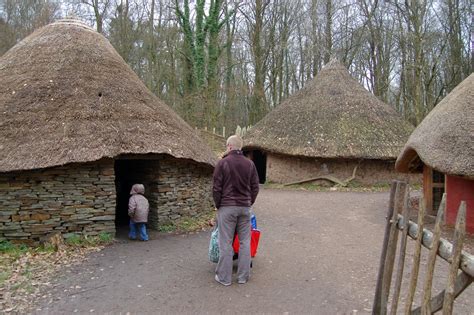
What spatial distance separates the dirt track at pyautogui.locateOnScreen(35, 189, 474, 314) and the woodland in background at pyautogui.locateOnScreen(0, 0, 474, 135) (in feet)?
47.9

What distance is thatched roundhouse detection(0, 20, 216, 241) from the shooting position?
24.6 feet

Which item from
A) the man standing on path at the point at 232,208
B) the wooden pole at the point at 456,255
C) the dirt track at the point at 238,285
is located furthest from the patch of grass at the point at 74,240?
the wooden pole at the point at 456,255

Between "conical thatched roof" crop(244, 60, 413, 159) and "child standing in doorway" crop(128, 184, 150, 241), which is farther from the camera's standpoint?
"conical thatched roof" crop(244, 60, 413, 159)

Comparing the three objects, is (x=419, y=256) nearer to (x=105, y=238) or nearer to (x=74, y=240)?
(x=105, y=238)

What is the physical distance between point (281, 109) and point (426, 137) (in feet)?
30.3

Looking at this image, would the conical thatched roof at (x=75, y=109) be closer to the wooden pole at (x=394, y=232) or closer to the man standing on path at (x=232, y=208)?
the man standing on path at (x=232, y=208)

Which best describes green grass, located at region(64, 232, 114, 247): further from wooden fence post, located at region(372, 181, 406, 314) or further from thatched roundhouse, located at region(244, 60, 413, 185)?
thatched roundhouse, located at region(244, 60, 413, 185)

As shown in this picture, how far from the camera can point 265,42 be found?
26797mm

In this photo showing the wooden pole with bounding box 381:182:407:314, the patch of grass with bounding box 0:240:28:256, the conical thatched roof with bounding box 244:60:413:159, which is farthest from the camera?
the conical thatched roof with bounding box 244:60:413:159

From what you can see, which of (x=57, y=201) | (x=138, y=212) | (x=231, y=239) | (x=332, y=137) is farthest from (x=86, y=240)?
(x=332, y=137)

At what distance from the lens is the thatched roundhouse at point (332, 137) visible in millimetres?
15789

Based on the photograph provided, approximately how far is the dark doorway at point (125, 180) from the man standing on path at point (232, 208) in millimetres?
4061

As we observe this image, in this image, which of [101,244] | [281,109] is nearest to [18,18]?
[281,109]

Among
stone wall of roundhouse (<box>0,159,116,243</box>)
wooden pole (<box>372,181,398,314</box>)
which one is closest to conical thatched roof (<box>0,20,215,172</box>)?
stone wall of roundhouse (<box>0,159,116,243</box>)
